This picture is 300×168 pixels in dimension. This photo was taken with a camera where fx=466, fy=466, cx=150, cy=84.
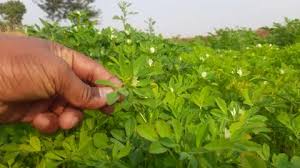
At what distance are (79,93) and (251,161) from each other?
3.18 feet

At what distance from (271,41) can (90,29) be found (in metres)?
5.91

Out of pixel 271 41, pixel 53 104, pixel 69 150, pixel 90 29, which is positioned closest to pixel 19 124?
pixel 53 104

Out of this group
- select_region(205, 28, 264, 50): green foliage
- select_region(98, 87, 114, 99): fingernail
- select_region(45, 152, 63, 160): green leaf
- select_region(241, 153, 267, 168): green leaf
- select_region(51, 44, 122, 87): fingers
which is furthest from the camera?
select_region(205, 28, 264, 50): green foliage

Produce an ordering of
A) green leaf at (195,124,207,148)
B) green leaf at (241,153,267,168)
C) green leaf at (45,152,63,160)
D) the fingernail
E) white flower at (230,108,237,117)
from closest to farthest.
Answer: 1. green leaf at (241,153,267,168)
2. green leaf at (195,124,207,148)
3. white flower at (230,108,237,117)
4. green leaf at (45,152,63,160)
5. the fingernail

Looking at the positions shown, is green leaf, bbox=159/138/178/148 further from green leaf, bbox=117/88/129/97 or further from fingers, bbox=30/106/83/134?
fingers, bbox=30/106/83/134

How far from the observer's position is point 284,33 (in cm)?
904

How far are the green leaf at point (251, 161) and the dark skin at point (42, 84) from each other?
886 mm

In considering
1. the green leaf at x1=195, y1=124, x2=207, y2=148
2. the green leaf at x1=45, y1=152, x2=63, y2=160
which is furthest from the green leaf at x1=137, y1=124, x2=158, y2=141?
the green leaf at x1=45, y1=152, x2=63, y2=160

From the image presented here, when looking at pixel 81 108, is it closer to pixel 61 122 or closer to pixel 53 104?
pixel 61 122

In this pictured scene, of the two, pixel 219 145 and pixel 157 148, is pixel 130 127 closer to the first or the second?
pixel 157 148

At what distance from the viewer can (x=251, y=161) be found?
101cm

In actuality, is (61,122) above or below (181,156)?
below

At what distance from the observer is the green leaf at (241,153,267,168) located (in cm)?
100

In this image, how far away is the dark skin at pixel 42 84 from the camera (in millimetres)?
1810
